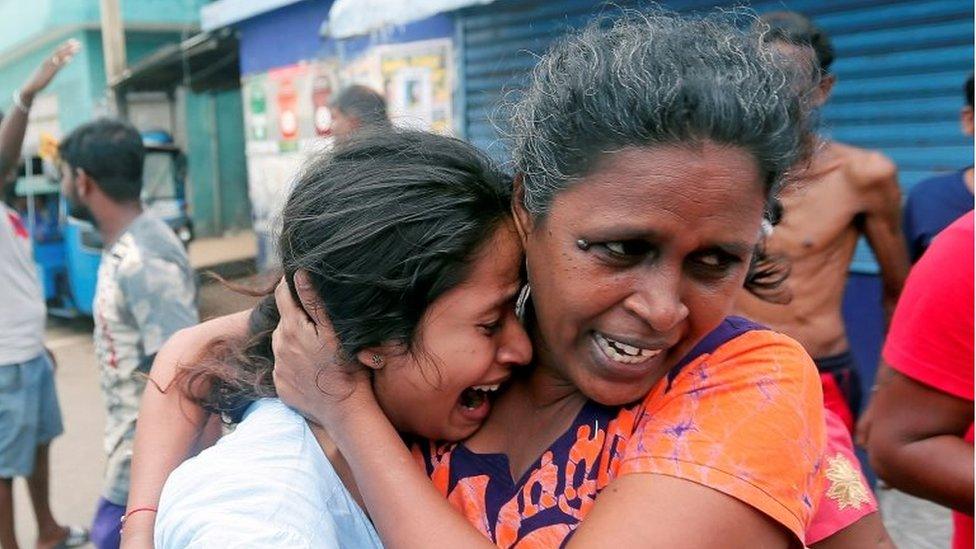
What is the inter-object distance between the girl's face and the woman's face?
7cm

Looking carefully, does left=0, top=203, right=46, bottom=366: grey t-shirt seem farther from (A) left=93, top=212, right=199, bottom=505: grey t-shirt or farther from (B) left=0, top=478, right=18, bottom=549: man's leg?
(A) left=93, top=212, right=199, bottom=505: grey t-shirt

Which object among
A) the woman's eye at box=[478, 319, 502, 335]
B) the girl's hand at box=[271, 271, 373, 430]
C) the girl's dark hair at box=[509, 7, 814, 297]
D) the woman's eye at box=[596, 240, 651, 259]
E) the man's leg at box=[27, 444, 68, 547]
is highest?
the girl's dark hair at box=[509, 7, 814, 297]

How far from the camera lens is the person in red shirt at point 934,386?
1.57 meters

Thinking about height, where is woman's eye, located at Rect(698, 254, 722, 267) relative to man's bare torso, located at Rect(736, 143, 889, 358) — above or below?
above

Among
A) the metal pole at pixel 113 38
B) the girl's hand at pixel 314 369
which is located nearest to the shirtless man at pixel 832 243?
the girl's hand at pixel 314 369

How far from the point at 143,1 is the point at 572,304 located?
49.8ft

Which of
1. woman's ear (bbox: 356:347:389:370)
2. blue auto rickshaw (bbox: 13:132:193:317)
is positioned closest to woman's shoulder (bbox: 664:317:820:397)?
woman's ear (bbox: 356:347:389:370)

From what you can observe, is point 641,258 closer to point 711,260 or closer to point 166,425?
point 711,260

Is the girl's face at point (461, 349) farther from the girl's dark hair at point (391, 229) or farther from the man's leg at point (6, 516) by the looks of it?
the man's leg at point (6, 516)

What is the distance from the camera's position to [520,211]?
1.26m

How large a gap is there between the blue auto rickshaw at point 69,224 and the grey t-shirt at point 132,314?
5.16m

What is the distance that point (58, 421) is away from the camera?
3.79 metres

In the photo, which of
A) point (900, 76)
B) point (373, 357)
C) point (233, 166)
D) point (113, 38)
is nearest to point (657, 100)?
A: point (373, 357)

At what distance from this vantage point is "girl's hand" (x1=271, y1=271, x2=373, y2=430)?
4.10 ft
